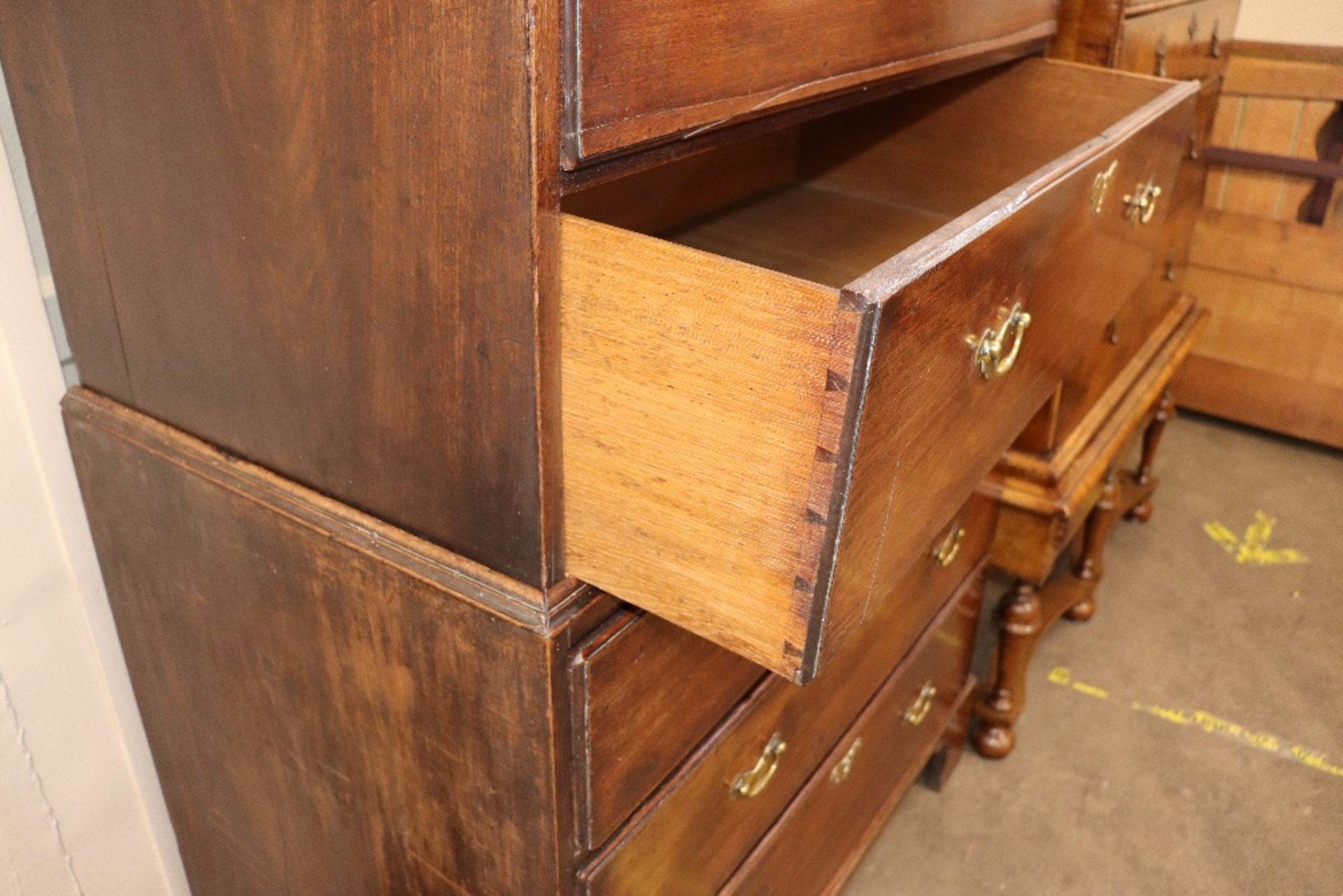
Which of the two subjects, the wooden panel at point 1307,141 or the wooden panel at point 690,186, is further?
the wooden panel at point 1307,141

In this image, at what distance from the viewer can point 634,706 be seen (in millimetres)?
656

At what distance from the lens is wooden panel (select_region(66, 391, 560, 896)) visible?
626 millimetres

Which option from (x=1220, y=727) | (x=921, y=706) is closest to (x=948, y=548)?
(x=921, y=706)

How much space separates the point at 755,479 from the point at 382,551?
10.2 inches

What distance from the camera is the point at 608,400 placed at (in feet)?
1.74

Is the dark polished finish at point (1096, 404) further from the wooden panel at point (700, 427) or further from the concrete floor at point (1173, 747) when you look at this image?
Answer: the wooden panel at point (700, 427)

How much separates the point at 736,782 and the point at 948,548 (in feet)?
1.23

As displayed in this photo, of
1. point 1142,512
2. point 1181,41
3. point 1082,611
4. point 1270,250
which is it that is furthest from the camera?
point 1270,250

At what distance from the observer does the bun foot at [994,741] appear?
1.47 meters

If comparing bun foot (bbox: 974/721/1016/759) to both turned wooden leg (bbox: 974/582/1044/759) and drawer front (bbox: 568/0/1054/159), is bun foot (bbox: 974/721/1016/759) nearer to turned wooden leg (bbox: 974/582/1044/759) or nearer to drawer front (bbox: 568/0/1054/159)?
turned wooden leg (bbox: 974/582/1044/759)

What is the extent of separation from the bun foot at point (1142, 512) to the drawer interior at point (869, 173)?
119 cm

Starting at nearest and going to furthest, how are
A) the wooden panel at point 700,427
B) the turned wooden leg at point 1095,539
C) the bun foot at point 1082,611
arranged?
the wooden panel at point 700,427 < the turned wooden leg at point 1095,539 < the bun foot at point 1082,611

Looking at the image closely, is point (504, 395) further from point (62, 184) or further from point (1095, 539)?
point (1095, 539)

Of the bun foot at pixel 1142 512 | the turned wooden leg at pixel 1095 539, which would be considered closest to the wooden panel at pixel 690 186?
the turned wooden leg at pixel 1095 539
